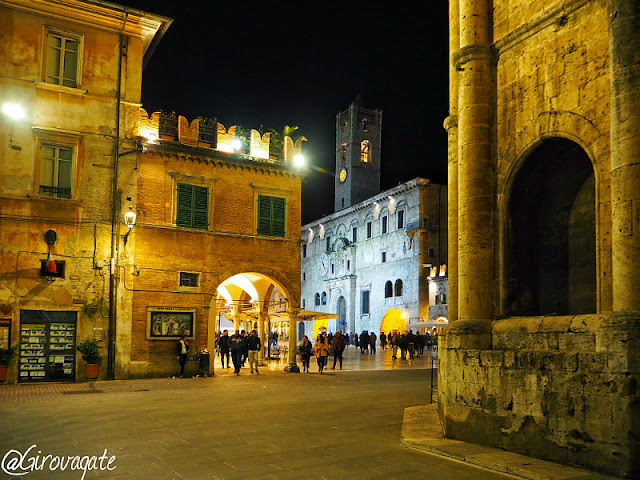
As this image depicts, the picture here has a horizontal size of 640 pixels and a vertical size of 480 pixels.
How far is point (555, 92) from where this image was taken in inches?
354

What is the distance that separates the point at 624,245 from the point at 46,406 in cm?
1159

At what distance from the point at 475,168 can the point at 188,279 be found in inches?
551

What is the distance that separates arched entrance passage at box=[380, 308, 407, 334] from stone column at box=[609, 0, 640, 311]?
156 feet

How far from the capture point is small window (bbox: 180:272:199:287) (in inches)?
853

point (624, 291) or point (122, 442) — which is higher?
point (624, 291)

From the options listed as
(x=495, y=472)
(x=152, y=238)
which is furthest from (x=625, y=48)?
(x=152, y=238)

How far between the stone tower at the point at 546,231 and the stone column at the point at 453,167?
0.09 ft

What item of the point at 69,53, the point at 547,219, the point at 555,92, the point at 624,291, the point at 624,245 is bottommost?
the point at 624,291

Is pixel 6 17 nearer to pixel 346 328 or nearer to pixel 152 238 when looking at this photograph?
pixel 152 238

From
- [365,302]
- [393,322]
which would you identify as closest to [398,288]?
[393,322]

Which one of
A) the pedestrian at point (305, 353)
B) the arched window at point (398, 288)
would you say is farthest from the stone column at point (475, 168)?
the arched window at point (398, 288)

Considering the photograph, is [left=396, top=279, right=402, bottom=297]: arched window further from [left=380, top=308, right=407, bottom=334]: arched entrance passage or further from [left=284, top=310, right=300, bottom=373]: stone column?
[left=284, top=310, right=300, bottom=373]: stone column

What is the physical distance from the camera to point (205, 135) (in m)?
23.1

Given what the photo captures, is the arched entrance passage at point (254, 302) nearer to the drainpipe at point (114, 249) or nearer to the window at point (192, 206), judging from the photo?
the window at point (192, 206)
